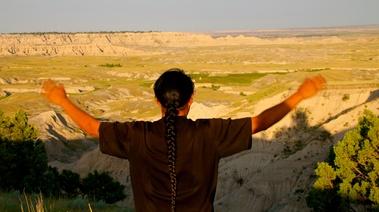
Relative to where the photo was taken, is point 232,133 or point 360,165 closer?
point 232,133

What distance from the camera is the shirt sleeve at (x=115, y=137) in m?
3.56

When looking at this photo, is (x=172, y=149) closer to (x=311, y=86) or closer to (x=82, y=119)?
(x=82, y=119)

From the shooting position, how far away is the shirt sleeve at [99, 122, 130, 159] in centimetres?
356

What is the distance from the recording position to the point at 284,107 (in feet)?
11.6

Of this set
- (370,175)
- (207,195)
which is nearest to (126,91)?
(370,175)

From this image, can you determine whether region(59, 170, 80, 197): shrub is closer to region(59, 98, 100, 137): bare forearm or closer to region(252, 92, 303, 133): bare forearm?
region(59, 98, 100, 137): bare forearm

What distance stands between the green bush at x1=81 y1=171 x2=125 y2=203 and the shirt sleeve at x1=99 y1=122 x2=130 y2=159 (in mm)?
20024

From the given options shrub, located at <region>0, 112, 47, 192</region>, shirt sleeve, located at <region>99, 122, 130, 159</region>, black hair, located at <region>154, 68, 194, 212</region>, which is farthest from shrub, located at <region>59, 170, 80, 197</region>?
black hair, located at <region>154, 68, 194, 212</region>

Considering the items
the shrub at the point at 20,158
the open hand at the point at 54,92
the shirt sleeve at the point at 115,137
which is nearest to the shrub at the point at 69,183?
the shrub at the point at 20,158

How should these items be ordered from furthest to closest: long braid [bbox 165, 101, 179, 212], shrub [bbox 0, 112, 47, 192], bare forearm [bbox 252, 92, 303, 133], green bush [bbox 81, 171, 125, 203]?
1. green bush [bbox 81, 171, 125, 203]
2. shrub [bbox 0, 112, 47, 192]
3. bare forearm [bbox 252, 92, 303, 133]
4. long braid [bbox 165, 101, 179, 212]

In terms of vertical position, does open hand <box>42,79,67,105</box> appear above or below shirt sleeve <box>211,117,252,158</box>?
above

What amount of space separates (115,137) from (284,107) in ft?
3.74

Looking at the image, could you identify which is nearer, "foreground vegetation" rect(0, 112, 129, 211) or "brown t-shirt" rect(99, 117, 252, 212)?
"brown t-shirt" rect(99, 117, 252, 212)

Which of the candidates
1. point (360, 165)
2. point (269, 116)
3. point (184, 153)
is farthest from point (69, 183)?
point (269, 116)
